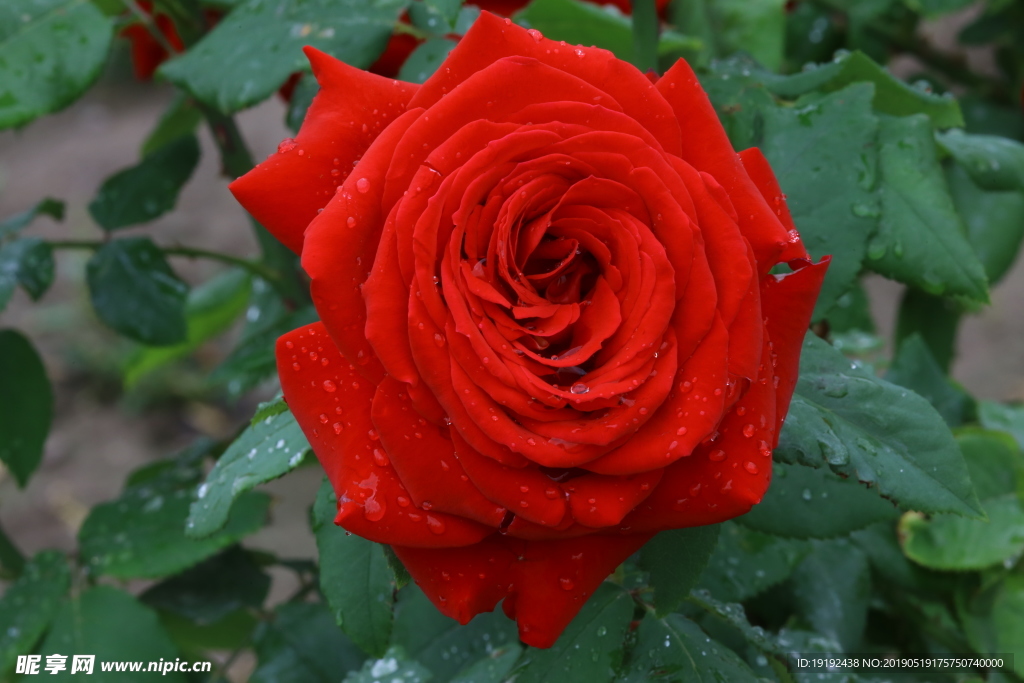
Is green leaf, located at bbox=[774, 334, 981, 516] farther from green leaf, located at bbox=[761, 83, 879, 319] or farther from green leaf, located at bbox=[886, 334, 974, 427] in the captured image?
green leaf, located at bbox=[886, 334, 974, 427]

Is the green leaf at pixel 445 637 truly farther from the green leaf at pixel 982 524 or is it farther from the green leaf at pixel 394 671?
the green leaf at pixel 982 524

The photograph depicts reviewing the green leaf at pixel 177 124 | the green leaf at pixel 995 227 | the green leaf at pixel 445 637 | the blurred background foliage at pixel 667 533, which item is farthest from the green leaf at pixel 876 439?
the green leaf at pixel 177 124


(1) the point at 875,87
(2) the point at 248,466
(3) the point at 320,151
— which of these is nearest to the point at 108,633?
(2) the point at 248,466

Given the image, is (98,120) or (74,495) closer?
(74,495)

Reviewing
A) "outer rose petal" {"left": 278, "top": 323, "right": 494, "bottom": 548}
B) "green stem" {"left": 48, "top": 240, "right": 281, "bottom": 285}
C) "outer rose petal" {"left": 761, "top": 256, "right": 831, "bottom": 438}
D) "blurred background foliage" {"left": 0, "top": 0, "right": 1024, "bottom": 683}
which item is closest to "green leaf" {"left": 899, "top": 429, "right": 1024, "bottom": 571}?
"blurred background foliage" {"left": 0, "top": 0, "right": 1024, "bottom": 683}

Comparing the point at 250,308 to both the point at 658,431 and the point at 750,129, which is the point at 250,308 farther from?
the point at 658,431

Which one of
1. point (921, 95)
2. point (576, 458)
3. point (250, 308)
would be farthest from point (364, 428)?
point (250, 308)

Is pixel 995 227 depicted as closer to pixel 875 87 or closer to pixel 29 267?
pixel 875 87
